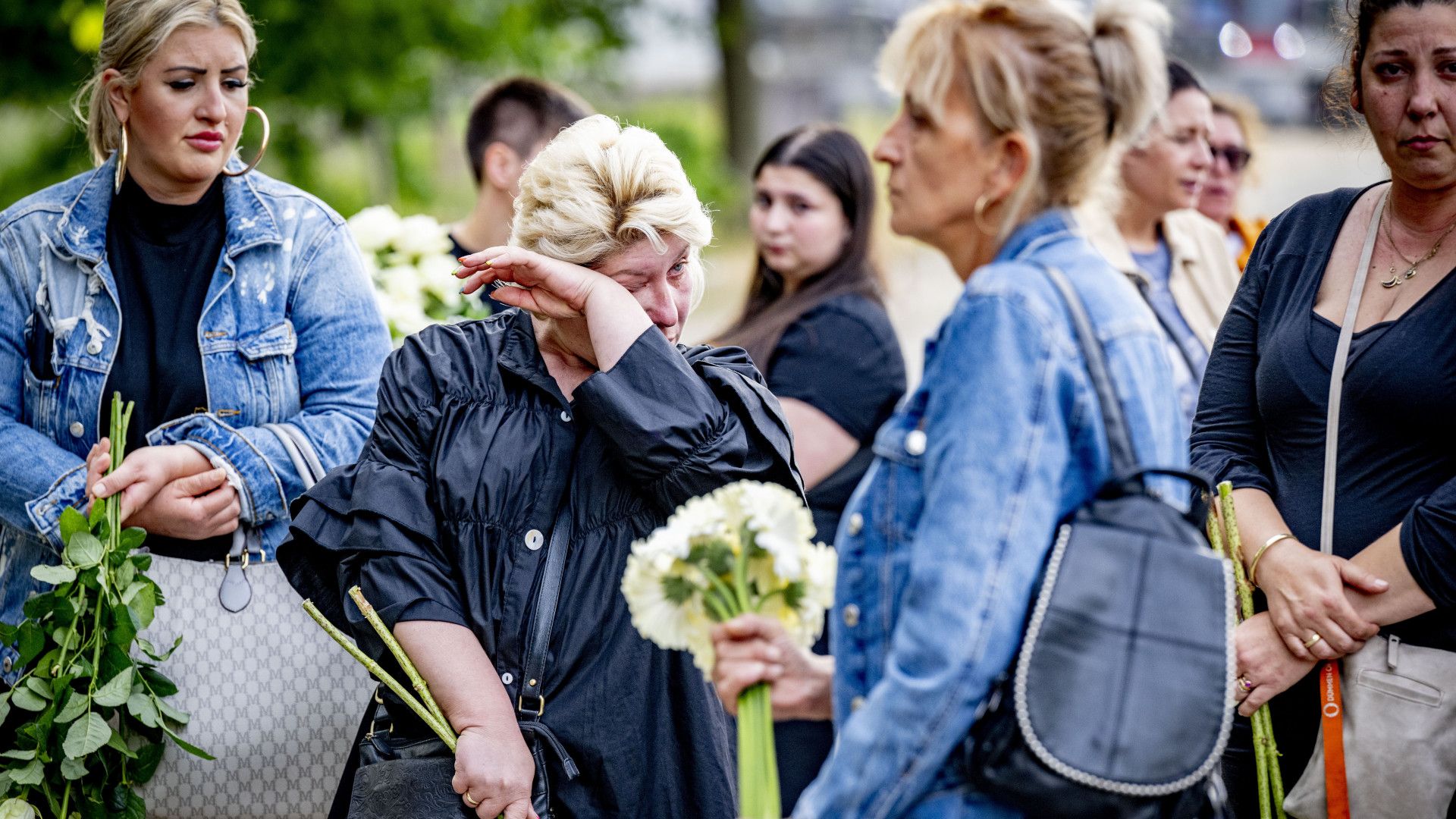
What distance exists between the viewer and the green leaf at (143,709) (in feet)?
9.34

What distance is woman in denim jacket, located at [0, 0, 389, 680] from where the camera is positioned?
306 cm

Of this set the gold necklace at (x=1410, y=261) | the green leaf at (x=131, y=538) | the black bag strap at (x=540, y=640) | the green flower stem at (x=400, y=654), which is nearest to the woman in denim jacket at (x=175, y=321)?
the green leaf at (x=131, y=538)

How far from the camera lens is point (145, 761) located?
292cm

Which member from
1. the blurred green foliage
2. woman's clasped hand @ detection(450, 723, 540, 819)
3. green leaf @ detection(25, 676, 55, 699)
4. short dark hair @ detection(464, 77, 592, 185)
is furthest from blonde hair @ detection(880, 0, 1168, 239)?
the blurred green foliage

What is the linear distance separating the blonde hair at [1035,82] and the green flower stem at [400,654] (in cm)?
133

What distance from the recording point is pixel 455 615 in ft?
8.29

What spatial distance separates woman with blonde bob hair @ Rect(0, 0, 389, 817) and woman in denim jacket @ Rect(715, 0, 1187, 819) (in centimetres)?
153

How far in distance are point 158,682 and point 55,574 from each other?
1.04ft

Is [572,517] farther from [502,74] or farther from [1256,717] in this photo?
[502,74]

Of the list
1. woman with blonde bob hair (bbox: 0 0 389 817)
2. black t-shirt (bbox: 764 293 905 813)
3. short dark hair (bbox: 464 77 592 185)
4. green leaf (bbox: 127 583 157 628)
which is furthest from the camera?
short dark hair (bbox: 464 77 592 185)

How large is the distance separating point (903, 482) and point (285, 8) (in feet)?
32.3

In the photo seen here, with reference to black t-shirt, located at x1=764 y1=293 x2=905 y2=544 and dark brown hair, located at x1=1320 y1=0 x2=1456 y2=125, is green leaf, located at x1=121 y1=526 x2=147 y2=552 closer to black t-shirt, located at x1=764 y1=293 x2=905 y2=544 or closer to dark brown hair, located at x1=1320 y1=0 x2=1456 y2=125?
black t-shirt, located at x1=764 y1=293 x2=905 y2=544

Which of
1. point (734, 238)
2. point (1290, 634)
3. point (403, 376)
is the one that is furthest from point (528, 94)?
point (734, 238)

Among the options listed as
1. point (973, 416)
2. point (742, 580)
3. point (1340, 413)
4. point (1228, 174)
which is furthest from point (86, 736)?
point (1228, 174)
